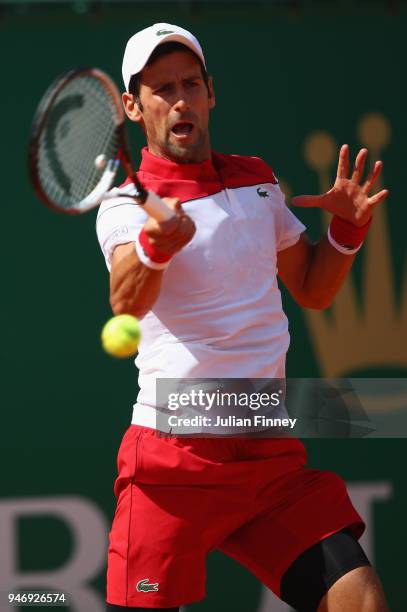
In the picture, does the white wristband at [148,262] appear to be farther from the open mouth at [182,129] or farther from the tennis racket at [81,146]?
the open mouth at [182,129]

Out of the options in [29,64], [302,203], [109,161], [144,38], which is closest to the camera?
[109,161]

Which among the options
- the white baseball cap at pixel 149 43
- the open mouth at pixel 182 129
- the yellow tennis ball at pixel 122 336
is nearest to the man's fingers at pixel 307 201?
the open mouth at pixel 182 129

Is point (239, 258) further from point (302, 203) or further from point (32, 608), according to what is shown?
point (32, 608)

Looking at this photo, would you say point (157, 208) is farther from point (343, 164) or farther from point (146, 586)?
point (146, 586)

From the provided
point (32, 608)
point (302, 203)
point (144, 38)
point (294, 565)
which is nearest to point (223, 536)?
point (294, 565)

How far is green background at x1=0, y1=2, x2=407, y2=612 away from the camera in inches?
195

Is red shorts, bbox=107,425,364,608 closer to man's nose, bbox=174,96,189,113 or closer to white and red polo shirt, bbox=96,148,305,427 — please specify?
white and red polo shirt, bbox=96,148,305,427

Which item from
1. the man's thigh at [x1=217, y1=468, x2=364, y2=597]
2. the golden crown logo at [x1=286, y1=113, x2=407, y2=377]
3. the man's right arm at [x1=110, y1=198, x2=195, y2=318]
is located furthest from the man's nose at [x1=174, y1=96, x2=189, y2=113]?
the golden crown logo at [x1=286, y1=113, x2=407, y2=377]

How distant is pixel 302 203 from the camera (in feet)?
11.8

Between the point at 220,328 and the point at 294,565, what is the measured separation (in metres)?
0.65

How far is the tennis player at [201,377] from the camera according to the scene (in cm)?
321

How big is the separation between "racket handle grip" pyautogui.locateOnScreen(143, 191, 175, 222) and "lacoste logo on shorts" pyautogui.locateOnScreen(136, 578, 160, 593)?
94 cm

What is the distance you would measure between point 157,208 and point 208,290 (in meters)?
0.41

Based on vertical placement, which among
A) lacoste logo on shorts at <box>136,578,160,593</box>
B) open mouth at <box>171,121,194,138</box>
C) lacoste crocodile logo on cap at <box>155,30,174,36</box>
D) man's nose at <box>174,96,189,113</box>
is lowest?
lacoste logo on shorts at <box>136,578,160,593</box>
